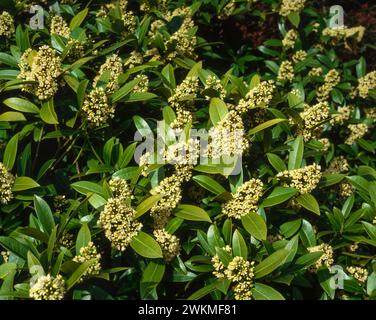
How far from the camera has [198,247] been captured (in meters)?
2.75

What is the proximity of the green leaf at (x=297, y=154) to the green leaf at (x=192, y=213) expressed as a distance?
25.0 inches

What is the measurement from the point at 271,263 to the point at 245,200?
0.38 metres

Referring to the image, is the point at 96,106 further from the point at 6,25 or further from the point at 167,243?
the point at 6,25

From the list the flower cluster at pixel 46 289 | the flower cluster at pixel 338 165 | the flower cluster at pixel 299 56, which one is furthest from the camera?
the flower cluster at pixel 299 56

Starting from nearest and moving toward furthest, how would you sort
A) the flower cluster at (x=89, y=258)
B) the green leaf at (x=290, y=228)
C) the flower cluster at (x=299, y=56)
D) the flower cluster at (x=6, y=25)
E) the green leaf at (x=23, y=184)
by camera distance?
the flower cluster at (x=89, y=258) → the green leaf at (x=23, y=184) → the green leaf at (x=290, y=228) → the flower cluster at (x=6, y=25) → the flower cluster at (x=299, y=56)

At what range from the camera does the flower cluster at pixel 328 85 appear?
409 cm

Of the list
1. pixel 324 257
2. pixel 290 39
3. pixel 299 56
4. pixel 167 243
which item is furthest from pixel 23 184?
pixel 290 39

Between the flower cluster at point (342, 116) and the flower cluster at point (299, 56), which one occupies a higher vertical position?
the flower cluster at point (299, 56)

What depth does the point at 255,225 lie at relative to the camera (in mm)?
2521

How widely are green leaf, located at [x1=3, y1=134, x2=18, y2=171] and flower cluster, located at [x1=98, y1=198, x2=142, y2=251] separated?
628 millimetres

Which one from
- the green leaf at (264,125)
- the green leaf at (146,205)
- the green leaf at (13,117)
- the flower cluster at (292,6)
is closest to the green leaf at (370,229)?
the green leaf at (264,125)

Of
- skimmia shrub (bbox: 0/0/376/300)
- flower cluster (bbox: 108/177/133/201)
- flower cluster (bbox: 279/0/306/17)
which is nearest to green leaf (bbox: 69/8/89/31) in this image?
skimmia shrub (bbox: 0/0/376/300)

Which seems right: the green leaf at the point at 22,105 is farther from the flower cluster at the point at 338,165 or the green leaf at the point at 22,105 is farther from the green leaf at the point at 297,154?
the flower cluster at the point at 338,165
